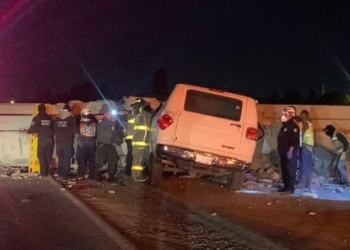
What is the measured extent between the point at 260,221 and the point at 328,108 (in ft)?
26.1

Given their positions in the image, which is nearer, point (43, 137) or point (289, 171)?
point (289, 171)

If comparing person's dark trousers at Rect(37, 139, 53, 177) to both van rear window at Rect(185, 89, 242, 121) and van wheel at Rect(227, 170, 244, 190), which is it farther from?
van wheel at Rect(227, 170, 244, 190)

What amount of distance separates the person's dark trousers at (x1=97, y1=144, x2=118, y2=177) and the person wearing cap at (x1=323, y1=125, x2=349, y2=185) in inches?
204

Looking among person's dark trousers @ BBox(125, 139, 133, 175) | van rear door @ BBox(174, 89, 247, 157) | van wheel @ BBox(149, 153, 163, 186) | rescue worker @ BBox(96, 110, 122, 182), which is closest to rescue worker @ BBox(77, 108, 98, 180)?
rescue worker @ BBox(96, 110, 122, 182)

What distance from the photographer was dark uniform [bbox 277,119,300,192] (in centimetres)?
1418

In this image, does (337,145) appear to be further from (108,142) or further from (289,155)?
(108,142)

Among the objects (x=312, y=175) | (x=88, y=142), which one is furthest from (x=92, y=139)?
(x=312, y=175)

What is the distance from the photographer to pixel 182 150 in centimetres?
Result: 1334

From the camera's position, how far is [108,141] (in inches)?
587

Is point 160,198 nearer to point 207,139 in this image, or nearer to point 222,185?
point 207,139

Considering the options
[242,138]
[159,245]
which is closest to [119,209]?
[159,245]

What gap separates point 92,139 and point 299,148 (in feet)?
14.7

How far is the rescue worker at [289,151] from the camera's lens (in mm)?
14180

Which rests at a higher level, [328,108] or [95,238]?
[328,108]
